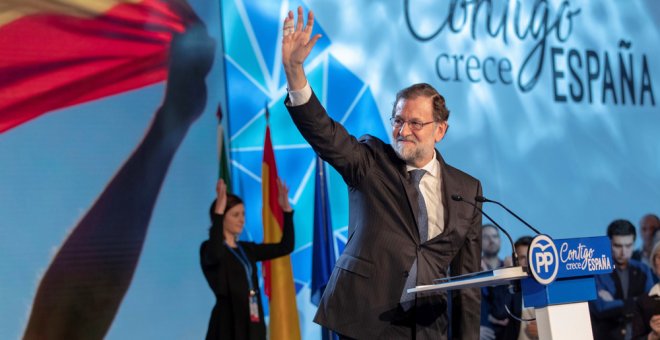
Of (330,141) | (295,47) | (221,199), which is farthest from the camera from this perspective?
(221,199)

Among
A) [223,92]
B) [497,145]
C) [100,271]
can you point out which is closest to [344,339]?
[100,271]

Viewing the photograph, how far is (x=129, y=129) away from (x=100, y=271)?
0.88 meters

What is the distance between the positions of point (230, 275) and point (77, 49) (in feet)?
5.41

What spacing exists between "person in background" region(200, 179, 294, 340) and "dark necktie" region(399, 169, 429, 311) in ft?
8.17

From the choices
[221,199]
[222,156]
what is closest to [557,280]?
[221,199]

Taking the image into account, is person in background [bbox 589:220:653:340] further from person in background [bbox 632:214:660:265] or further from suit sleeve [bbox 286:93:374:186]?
suit sleeve [bbox 286:93:374:186]

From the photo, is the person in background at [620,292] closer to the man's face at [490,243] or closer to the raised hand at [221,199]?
the man's face at [490,243]

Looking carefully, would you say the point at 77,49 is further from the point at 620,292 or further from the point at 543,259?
the point at 620,292

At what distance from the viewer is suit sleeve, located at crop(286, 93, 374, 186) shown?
2.65 meters

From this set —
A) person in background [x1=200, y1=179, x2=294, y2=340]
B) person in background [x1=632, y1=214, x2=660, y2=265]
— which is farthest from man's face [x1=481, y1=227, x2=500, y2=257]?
person in background [x1=200, y1=179, x2=294, y2=340]

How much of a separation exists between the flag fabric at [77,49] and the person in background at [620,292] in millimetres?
3503

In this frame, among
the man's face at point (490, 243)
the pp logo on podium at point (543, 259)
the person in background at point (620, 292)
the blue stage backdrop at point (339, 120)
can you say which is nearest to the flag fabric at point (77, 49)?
the blue stage backdrop at point (339, 120)

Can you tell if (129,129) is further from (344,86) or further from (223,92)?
(344,86)

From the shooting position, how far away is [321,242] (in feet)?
19.3
